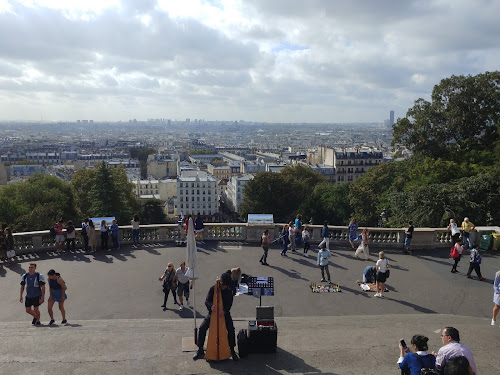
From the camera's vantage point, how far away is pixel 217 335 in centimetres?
814

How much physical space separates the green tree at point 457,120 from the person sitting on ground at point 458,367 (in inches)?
1053

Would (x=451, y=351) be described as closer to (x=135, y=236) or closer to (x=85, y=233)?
(x=135, y=236)

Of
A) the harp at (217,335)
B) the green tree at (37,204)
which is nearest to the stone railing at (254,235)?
the harp at (217,335)

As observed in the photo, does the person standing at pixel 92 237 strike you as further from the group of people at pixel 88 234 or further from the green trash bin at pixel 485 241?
the green trash bin at pixel 485 241

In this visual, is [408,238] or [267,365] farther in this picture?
[408,238]

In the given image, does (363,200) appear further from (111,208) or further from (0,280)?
(0,280)

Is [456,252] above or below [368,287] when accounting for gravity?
above

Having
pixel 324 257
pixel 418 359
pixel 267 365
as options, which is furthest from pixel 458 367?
pixel 324 257

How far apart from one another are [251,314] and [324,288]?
2.60 meters

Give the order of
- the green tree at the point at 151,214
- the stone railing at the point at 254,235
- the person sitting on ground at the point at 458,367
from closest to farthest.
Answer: the person sitting on ground at the point at 458,367
the stone railing at the point at 254,235
the green tree at the point at 151,214

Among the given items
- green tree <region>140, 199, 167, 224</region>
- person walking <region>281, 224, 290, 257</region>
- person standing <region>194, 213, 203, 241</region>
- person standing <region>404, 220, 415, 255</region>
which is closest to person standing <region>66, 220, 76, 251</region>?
person standing <region>194, 213, 203, 241</region>

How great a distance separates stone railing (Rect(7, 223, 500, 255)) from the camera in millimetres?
16750

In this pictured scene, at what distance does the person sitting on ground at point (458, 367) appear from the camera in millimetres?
5980

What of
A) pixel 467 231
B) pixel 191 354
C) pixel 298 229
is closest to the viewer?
pixel 191 354
